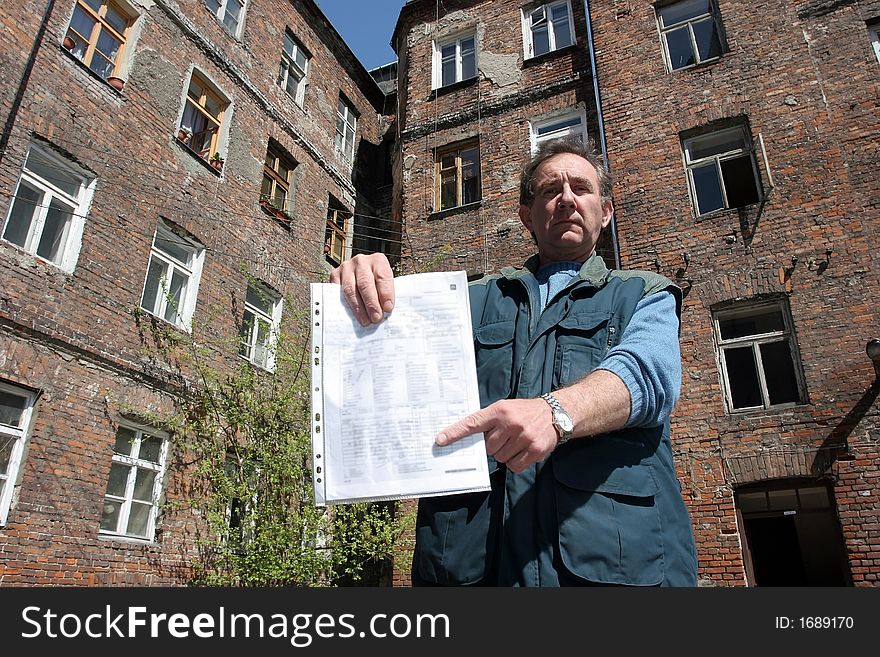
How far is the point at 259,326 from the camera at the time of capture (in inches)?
465

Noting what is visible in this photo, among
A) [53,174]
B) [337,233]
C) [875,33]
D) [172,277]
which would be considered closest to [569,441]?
[53,174]

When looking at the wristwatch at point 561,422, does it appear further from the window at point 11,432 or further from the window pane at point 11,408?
the window pane at point 11,408

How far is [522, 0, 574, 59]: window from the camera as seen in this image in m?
13.3

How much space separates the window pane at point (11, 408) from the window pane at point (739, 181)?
10836mm

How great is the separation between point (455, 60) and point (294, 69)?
412 cm

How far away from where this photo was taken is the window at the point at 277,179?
43.1 feet

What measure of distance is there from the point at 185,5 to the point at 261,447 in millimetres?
8825

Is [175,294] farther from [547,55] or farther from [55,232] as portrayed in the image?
[547,55]

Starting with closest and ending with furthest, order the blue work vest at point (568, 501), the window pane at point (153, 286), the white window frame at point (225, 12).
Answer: the blue work vest at point (568, 501) < the window pane at point (153, 286) < the white window frame at point (225, 12)

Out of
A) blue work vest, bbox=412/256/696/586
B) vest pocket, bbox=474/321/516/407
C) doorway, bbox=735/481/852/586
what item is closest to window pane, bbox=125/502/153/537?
blue work vest, bbox=412/256/696/586

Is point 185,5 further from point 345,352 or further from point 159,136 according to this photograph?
point 345,352

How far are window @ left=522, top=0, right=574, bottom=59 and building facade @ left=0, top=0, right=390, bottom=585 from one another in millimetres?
6120

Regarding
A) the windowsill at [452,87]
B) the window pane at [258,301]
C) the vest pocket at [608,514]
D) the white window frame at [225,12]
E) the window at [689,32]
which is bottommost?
the vest pocket at [608,514]

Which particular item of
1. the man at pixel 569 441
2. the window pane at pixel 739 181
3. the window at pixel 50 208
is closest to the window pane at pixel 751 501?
the window pane at pixel 739 181
